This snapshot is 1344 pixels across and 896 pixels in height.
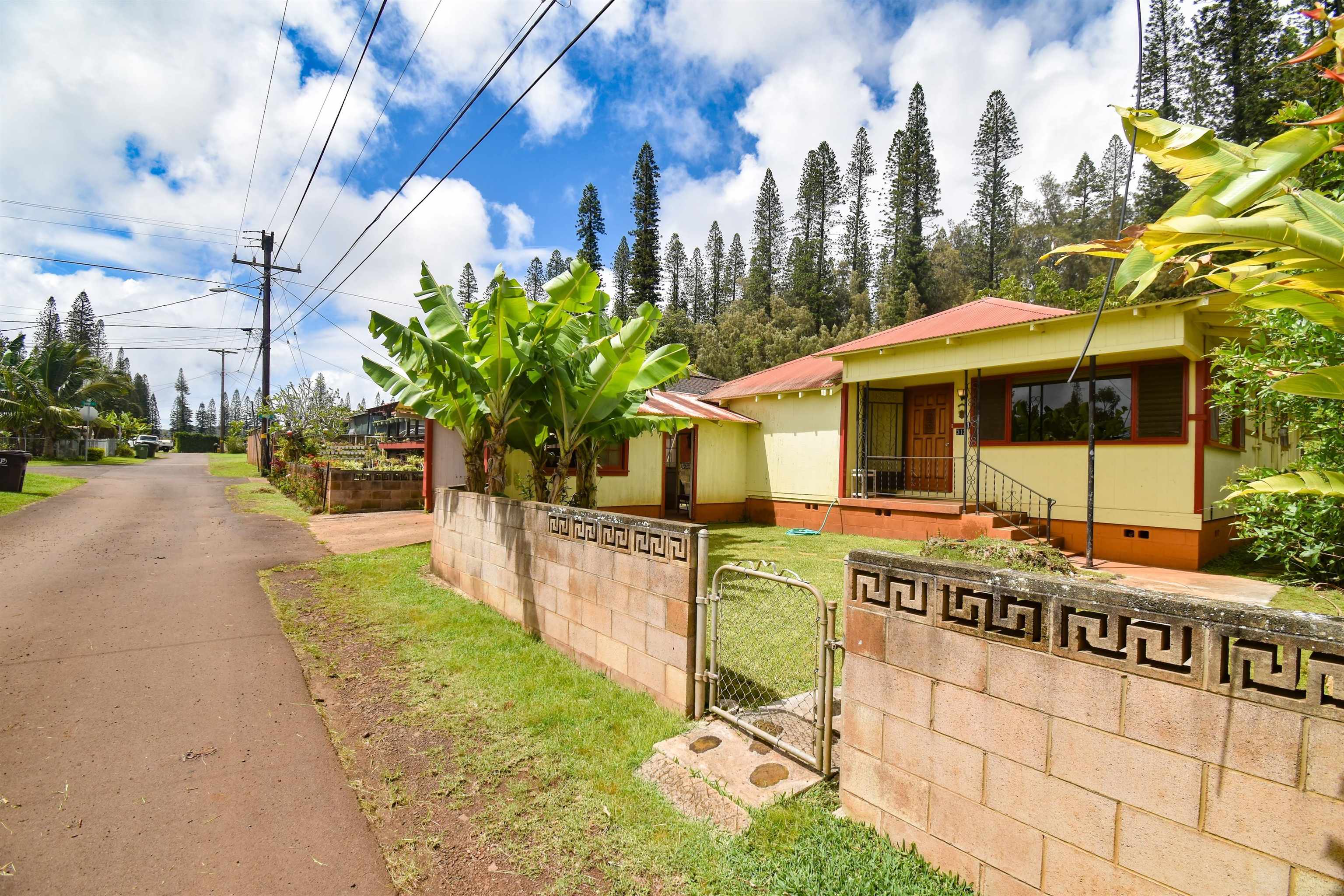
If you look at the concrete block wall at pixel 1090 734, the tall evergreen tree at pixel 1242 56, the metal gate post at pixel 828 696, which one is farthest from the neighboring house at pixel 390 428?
the tall evergreen tree at pixel 1242 56

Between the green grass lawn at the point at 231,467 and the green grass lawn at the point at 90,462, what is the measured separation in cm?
361

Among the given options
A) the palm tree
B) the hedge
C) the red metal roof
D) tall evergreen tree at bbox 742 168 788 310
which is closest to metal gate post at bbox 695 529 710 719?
the red metal roof

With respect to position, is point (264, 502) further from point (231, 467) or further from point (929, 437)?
point (231, 467)

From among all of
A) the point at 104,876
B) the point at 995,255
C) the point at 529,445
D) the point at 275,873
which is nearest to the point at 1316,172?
the point at 529,445

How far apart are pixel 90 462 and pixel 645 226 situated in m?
30.6

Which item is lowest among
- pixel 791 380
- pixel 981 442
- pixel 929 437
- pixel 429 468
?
pixel 429 468

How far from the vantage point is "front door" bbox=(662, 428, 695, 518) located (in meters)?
15.1

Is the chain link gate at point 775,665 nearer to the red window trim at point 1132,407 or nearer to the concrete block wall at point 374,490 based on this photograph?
the red window trim at point 1132,407

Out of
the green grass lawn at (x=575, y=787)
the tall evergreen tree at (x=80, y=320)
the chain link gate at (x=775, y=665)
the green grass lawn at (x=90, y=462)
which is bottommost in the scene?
the green grass lawn at (x=575, y=787)

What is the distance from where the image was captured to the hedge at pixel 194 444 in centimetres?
6209

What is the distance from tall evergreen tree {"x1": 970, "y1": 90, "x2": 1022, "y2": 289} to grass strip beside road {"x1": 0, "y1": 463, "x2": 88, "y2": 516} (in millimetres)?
45693

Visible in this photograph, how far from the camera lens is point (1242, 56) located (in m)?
22.6

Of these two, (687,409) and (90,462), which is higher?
(687,409)

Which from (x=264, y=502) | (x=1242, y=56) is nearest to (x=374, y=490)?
(x=264, y=502)
